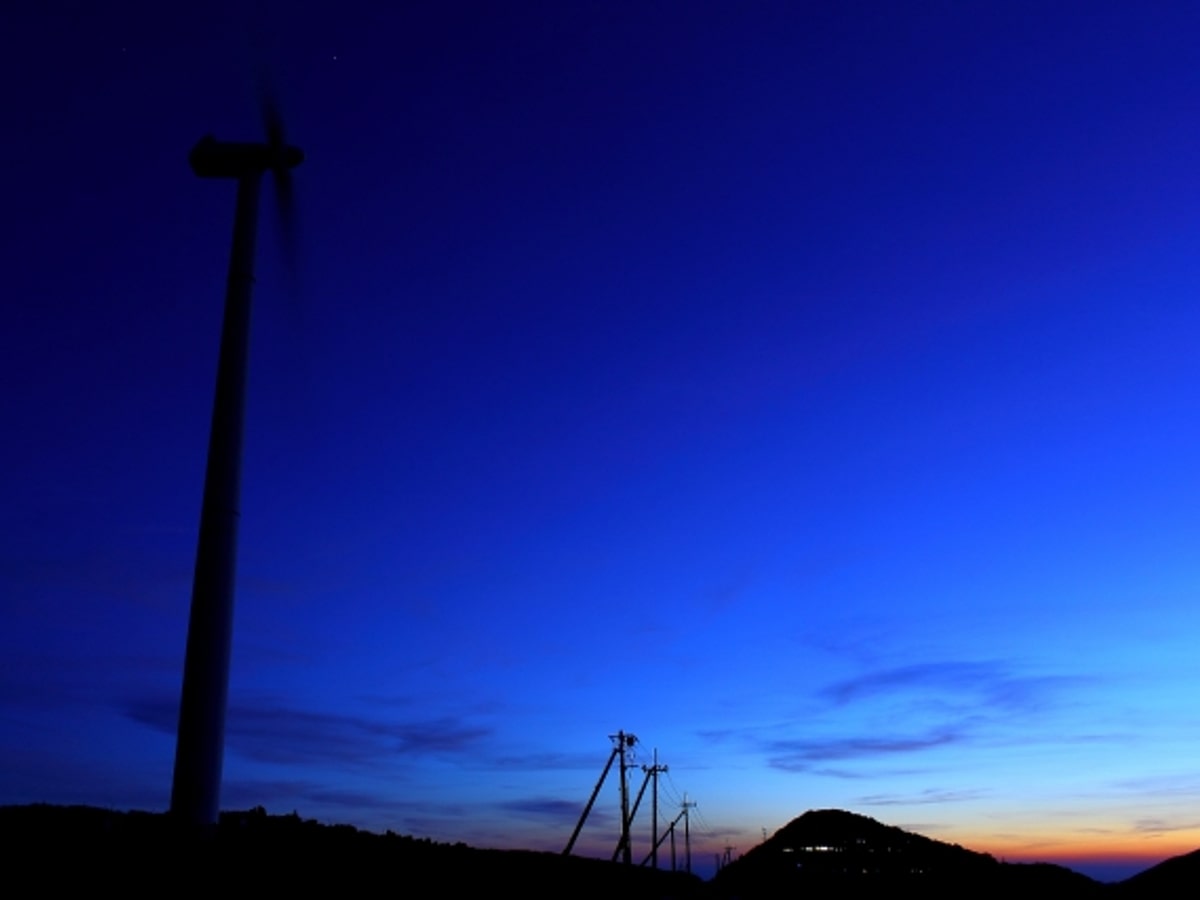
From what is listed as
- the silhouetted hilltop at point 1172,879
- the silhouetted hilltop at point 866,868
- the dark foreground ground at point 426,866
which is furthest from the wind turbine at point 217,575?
the silhouetted hilltop at point 866,868

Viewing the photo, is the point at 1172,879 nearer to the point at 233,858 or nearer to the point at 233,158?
the point at 233,858

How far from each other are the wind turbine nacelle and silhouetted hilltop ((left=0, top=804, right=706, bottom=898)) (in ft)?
57.7

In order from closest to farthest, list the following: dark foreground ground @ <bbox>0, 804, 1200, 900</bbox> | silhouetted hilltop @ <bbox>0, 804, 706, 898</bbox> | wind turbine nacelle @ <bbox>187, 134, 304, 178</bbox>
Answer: silhouetted hilltop @ <bbox>0, 804, 706, 898</bbox>, dark foreground ground @ <bbox>0, 804, 1200, 900</bbox>, wind turbine nacelle @ <bbox>187, 134, 304, 178</bbox>

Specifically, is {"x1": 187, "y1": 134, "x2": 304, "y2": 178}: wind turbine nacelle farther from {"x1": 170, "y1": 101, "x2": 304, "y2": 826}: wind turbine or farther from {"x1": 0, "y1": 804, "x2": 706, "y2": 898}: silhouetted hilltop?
{"x1": 0, "y1": 804, "x2": 706, "y2": 898}: silhouetted hilltop

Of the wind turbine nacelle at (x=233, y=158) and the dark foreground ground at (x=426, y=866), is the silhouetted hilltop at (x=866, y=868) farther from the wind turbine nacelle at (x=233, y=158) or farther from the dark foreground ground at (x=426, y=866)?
the wind turbine nacelle at (x=233, y=158)

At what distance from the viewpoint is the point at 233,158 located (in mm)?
27188

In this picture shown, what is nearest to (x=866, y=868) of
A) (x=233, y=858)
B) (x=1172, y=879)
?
(x=1172, y=879)

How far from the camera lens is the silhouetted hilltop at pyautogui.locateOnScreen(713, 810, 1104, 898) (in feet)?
114

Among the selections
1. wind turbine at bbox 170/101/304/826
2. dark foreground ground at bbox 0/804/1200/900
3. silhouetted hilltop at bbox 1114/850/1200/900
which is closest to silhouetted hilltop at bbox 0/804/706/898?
dark foreground ground at bbox 0/804/1200/900

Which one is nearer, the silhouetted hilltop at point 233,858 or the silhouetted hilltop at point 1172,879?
the silhouetted hilltop at point 233,858

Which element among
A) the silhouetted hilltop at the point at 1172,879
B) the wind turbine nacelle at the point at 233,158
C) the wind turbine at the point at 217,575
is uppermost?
the wind turbine nacelle at the point at 233,158

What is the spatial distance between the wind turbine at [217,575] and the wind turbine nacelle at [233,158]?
4.62 ft

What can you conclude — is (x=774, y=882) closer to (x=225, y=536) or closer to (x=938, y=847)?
(x=938, y=847)

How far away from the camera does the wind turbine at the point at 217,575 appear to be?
19.6 m
